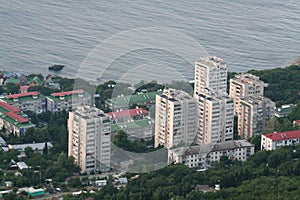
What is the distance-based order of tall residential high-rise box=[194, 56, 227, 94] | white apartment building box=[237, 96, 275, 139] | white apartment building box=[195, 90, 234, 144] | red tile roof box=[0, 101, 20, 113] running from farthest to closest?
1. tall residential high-rise box=[194, 56, 227, 94]
2. red tile roof box=[0, 101, 20, 113]
3. white apartment building box=[237, 96, 275, 139]
4. white apartment building box=[195, 90, 234, 144]

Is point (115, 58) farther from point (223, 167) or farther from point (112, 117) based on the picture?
point (223, 167)

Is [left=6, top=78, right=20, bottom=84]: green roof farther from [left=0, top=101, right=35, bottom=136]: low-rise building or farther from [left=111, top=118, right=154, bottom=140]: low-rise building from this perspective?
[left=111, top=118, right=154, bottom=140]: low-rise building

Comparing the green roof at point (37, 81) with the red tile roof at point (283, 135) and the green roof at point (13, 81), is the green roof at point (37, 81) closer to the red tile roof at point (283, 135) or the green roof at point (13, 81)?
the green roof at point (13, 81)

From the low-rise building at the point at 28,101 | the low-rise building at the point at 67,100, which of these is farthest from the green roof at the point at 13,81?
the low-rise building at the point at 67,100

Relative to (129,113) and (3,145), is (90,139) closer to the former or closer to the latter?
(3,145)

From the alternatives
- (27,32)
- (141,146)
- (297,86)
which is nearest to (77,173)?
(141,146)

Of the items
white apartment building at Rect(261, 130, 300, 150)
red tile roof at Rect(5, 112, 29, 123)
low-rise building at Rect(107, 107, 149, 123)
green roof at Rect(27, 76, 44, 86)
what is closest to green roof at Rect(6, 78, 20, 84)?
green roof at Rect(27, 76, 44, 86)

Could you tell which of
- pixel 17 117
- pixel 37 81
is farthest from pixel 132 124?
Answer: pixel 37 81
